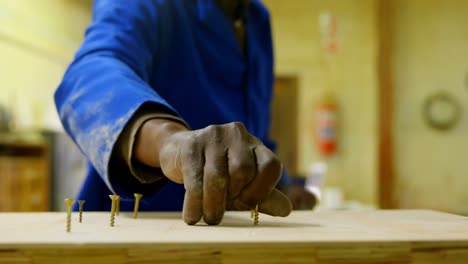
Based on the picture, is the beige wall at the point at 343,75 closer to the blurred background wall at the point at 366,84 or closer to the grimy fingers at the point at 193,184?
the blurred background wall at the point at 366,84

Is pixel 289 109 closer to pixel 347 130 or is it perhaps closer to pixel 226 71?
pixel 347 130

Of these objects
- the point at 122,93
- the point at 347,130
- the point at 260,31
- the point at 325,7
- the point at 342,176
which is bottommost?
the point at 342,176

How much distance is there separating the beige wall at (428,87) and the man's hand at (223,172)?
4.53 metres

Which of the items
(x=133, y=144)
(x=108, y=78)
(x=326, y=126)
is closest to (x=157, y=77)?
(x=108, y=78)

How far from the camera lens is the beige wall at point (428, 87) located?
Answer: 4945 mm

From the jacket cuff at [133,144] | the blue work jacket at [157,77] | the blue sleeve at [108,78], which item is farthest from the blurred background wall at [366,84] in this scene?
the jacket cuff at [133,144]

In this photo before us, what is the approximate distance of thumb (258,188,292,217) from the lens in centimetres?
68

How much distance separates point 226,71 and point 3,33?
352cm

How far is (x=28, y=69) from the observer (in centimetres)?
486

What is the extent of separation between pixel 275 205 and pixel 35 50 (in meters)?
4.62

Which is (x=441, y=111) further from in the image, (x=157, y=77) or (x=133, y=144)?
(x=133, y=144)

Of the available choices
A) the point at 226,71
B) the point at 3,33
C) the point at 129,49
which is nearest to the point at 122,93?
the point at 129,49

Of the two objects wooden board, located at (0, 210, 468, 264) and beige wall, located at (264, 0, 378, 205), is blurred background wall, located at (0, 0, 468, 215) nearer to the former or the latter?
beige wall, located at (264, 0, 378, 205)

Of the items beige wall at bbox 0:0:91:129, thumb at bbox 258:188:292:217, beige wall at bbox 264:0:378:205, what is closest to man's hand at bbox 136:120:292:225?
thumb at bbox 258:188:292:217
